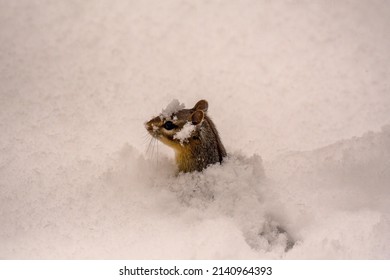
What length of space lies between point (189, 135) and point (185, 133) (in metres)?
0.03

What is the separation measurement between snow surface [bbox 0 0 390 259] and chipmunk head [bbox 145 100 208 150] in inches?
8.2

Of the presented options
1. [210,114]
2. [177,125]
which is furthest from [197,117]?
[210,114]

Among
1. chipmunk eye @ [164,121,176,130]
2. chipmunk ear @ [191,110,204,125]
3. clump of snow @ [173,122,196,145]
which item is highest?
chipmunk ear @ [191,110,204,125]

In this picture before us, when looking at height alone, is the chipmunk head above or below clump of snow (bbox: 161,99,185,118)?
below

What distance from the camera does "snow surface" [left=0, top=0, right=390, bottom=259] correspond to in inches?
74.6

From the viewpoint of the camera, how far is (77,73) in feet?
8.80

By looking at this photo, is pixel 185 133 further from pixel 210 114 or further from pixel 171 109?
pixel 210 114

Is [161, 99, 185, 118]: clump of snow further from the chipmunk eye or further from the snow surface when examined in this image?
the snow surface

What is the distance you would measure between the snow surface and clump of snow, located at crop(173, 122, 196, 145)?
0.21 meters

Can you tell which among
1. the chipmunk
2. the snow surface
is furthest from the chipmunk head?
the snow surface

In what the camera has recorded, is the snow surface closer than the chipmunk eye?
Yes

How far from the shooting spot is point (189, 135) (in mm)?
2197

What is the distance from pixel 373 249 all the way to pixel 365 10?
168 cm

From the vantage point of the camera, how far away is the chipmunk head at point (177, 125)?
2156mm
